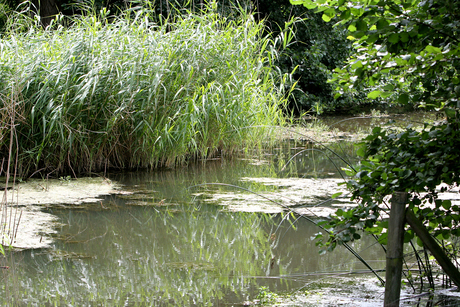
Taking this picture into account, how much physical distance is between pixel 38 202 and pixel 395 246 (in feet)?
9.18

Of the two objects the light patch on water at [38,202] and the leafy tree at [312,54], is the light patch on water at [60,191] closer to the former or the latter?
the light patch on water at [38,202]

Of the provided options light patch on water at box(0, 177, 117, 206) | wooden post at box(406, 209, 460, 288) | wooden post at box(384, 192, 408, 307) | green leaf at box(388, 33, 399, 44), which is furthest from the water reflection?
green leaf at box(388, 33, 399, 44)

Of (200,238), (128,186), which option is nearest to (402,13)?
(200,238)

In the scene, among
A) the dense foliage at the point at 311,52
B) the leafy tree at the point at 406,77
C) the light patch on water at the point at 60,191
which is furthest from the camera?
the dense foliage at the point at 311,52

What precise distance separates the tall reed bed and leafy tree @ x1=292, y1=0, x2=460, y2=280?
→ 9.86 feet

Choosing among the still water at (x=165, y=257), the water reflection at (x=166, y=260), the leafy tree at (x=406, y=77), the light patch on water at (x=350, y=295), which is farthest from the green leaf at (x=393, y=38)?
the water reflection at (x=166, y=260)

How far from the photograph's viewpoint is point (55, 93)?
4.32 meters

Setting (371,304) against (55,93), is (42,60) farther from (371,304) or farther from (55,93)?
(371,304)

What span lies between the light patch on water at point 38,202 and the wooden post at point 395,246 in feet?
5.98

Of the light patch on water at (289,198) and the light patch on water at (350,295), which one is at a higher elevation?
the light patch on water at (289,198)

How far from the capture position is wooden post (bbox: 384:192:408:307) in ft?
5.00

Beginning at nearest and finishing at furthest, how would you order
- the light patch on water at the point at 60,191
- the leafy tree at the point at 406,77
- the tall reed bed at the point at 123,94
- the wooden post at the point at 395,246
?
the leafy tree at the point at 406,77 < the wooden post at the point at 395,246 < the light patch on water at the point at 60,191 < the tall reed bed at the point at 123,94

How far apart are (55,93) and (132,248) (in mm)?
2229

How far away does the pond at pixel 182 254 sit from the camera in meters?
2.05
